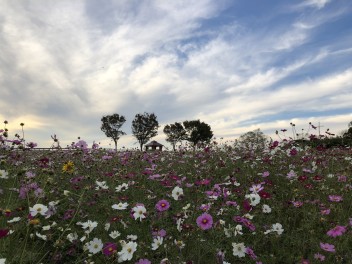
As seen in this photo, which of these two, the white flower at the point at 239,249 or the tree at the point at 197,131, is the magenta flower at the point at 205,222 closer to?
the white flower at the point at 239,249

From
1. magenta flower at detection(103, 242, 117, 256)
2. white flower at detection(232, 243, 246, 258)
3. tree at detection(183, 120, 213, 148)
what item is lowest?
white flower at detection(232, 243, 246, 258)

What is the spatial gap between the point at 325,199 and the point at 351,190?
687 millimetres

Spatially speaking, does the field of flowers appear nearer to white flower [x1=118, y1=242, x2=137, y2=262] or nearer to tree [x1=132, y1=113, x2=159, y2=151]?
white flower [x1=118, y1=242, x2=137, y2=262]

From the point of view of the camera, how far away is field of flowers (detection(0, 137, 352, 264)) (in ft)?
11.5

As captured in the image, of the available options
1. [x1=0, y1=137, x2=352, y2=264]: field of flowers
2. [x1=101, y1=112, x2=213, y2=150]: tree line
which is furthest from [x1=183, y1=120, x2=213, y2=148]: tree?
[x1=0, y1=137, x2=352, y2=264]: field of flowers

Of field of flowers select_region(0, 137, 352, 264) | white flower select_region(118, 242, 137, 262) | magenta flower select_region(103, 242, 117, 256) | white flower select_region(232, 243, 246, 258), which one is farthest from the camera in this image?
white flower select_region(232, 243, 246, 258)

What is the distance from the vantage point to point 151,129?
67.6 meters

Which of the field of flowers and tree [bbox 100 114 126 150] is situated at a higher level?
tree [bbox 100 114 126 150]

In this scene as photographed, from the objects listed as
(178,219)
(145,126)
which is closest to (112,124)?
(145,126)

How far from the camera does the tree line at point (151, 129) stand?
6519 cm

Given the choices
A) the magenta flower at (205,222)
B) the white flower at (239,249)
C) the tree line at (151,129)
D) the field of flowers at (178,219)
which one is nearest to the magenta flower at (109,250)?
the field of flowers at (178,219)

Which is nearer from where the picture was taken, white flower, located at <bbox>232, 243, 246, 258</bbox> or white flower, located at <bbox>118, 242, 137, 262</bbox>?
white flower, located at <bbox>118, 242, 137, 262</bbox>

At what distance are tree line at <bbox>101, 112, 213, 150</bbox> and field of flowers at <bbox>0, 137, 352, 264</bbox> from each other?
58177 mm

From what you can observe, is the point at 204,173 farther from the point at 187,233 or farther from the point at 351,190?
the point at 187,233
